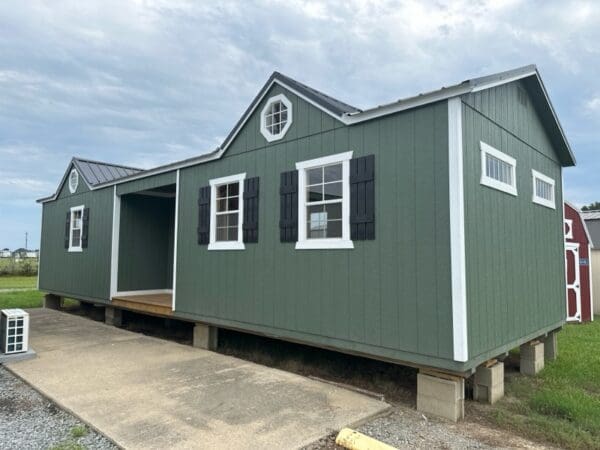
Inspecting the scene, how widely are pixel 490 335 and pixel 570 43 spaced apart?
973 centimetres

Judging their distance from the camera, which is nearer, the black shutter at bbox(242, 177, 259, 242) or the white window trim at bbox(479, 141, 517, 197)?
the white window trim at bbox(479, 141, 517, 197)

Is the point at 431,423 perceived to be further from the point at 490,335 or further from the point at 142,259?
the point at 142,259

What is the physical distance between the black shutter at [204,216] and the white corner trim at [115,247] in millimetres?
3183

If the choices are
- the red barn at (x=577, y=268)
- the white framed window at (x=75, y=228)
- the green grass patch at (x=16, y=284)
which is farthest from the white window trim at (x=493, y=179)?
the green grass patch at (x=16, y=284)

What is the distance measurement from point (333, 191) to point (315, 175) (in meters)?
0.40

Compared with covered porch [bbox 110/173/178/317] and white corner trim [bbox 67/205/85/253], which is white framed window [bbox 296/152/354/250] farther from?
white corner trim [bbox 67/205/85/253]

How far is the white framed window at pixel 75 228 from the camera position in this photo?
1019 cm

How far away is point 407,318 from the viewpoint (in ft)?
13.5

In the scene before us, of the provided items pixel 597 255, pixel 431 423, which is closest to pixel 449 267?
pixel 431 423

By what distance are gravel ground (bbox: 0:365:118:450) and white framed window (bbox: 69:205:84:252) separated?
6.46 metres

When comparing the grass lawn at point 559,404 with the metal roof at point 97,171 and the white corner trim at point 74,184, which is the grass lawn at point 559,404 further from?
the white corner trim at point 74,184

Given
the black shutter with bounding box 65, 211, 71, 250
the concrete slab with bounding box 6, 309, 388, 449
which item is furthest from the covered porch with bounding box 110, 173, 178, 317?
the concrete slab with bounding box 6, 309, 388, 449

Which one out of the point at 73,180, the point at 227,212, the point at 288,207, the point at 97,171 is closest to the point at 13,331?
the point at 227,212

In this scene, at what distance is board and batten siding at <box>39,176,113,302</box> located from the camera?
9.14 m
